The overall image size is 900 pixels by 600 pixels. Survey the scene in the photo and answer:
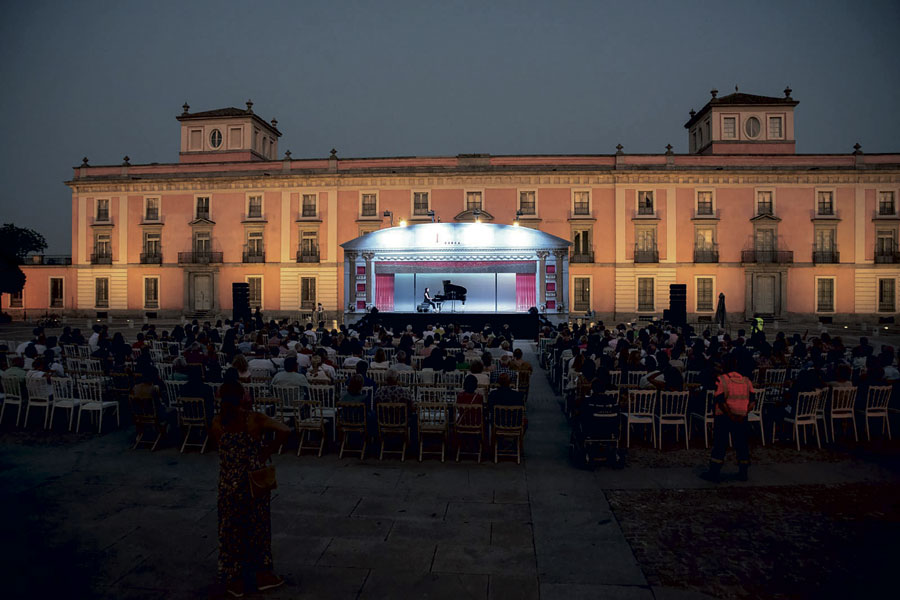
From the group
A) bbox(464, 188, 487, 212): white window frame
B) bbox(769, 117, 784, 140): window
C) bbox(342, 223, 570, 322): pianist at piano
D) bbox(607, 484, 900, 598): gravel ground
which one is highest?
bbox(769, 117, 784, 140): window

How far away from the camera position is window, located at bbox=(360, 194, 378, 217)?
98.8ft

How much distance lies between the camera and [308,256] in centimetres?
3031

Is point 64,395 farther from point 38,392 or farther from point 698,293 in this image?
point 698,293

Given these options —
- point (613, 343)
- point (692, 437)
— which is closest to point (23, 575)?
point (692, 437)

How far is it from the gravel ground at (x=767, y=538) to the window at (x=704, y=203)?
25533 millimetres

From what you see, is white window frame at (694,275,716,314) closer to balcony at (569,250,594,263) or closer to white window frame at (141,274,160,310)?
balcony at (569,250,594,263)

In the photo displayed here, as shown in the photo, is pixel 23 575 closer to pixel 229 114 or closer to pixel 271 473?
pixel 271 473

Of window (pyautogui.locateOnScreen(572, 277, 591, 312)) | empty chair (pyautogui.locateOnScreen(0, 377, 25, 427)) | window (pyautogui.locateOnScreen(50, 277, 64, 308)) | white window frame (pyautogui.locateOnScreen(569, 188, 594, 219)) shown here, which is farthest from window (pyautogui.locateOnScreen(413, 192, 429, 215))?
empty chair (pyautogui.locateOnScreen(0, 377, 25, 427))

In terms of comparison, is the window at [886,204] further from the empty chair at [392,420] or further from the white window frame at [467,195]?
the empty chair at [392,420]

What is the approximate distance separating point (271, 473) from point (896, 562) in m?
Result: 4.50

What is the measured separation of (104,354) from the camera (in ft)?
34.0

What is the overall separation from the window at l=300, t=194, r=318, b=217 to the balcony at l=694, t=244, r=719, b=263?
67.2ft

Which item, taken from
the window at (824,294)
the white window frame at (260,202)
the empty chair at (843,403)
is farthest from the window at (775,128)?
the white window frame at (260,202)

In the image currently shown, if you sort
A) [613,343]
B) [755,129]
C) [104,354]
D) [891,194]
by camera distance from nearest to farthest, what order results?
[104,354] → [613,343] → [891,194] → [755,129]
